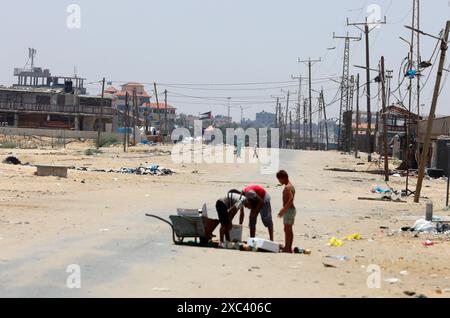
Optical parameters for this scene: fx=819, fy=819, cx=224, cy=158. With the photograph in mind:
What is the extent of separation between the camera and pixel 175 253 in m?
13.6

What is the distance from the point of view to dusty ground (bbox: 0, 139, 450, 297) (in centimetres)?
1039

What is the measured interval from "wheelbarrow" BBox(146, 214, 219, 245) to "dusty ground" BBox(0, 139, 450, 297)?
0.36m

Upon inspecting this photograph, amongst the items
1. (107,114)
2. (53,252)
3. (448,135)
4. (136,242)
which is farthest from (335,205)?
(107,114)

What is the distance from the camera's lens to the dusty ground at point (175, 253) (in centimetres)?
1039

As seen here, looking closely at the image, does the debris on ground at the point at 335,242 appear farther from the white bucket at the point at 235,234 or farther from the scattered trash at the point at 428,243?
the white bucket at the point at 235,234

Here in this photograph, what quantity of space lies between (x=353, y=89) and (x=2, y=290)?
83.9 meters

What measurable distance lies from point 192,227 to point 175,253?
1191mm

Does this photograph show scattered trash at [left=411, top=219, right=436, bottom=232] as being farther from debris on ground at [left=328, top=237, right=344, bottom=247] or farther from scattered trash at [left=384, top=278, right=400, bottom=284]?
scattered trash at [left=384, top=278, right=400, bottom=284]

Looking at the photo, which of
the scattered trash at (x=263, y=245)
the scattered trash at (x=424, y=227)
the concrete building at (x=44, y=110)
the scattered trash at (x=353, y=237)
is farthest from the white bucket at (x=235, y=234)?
the concrete building at (x=44, y=110)

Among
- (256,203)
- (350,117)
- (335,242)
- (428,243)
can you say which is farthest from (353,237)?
(350,117)

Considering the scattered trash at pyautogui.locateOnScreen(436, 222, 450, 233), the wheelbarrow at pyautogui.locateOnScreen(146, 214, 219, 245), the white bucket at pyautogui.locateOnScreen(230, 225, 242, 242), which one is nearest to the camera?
the wheelbarrow at pyautogui.locateOnScreen(146, 214, 219, 245)

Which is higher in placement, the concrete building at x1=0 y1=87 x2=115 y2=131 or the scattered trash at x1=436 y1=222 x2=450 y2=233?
the concrete building at x1=0 y1=87 x2=115 y2=131

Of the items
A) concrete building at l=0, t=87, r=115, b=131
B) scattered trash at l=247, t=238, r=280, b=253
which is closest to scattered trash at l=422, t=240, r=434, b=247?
scattered trash at l=247, t=238, r=280, b=253
